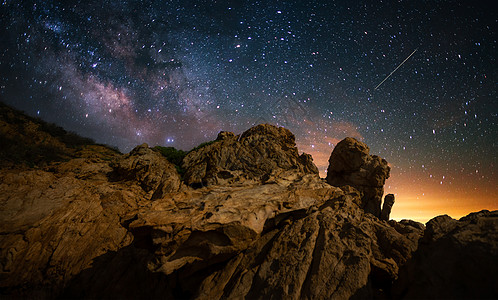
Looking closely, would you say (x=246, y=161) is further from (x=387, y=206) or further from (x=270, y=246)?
(x=387, y=206)

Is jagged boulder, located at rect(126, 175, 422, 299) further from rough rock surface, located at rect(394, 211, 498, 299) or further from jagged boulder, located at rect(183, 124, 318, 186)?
jagged boulder, located at rect(183, 124, 318, 186)

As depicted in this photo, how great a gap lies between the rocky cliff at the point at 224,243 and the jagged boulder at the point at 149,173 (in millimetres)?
192

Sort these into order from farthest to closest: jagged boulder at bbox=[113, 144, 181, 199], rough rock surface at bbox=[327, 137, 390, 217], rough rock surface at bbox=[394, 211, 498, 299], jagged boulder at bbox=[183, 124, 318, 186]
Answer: rough rock surface at bbox=[327, 137, 390, 217], jagged boulder at bbox=[113, 144, 181, 199], jagged boulder at bbox=[183, 124, 318, 186], rough rock surface at bbox=[394, 211, 498, 299]

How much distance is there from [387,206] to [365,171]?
9.65m

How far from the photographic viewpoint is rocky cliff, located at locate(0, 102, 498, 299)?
5.30m

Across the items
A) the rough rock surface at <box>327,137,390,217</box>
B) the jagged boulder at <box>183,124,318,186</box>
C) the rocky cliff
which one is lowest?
the rocky cliff

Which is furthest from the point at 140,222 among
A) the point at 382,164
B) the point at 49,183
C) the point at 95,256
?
the point at 382,164

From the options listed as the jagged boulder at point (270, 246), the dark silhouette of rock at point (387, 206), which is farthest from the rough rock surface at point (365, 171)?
the jagged boulder at point (270, 246)

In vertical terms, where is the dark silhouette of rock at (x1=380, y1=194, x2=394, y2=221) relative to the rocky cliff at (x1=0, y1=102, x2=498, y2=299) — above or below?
above

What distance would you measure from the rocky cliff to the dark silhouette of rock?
31985 millimetres

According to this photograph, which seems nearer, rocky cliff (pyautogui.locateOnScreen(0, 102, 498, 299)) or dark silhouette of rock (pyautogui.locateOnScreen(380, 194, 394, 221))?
rocky cliff (pyautogui.locateOnScreen(0, 102, 498, 299))

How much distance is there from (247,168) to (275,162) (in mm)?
2618

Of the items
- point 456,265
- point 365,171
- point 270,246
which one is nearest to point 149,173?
point 270,246

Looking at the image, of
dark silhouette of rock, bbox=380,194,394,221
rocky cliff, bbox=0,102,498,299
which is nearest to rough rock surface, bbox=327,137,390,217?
dark silhouette of rock, bbox=380,194,394,221
